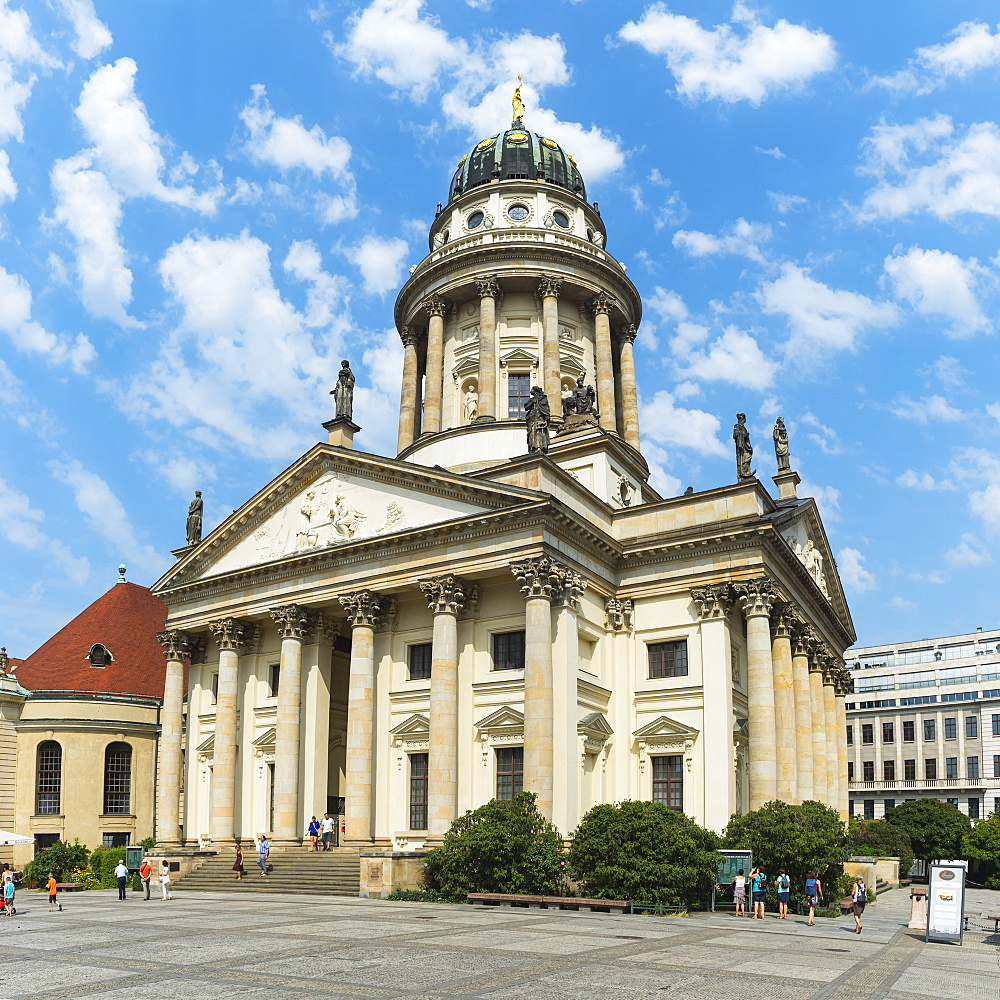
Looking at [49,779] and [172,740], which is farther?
[49,779]

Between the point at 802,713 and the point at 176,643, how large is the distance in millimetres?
28621

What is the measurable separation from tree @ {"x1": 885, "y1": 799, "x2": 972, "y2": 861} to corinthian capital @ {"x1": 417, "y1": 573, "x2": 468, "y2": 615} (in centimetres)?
4739

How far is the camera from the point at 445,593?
129ft

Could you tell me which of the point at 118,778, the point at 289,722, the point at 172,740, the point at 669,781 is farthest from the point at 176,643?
the point at 669,781

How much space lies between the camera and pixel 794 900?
113 feet

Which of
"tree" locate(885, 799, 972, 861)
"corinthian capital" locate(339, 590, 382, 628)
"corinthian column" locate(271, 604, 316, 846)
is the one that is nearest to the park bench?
"corinthian column" locate(271, 604, 316, 846)

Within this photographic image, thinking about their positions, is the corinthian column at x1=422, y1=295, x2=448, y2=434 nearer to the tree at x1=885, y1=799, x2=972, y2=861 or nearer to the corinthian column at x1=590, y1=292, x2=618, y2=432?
the corinthian column at x1=590, y1=292, x2=618, y2=432

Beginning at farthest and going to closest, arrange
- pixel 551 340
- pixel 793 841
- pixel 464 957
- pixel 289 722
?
1. pixel 551 340
2. pixel 289 722
3. pixel 793 841
4. pixel 464 957

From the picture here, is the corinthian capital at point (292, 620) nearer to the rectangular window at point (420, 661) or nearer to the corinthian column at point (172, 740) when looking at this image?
the rectangular window at point (420, 661)

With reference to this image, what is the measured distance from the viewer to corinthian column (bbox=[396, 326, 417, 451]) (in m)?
59.4

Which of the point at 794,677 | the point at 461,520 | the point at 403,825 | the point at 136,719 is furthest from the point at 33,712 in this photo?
the point at 794,677

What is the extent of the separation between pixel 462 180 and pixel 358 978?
54.9 meters

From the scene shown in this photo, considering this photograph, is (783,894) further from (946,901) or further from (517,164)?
(517,164)

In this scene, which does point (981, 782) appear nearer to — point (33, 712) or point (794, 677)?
point (794, 677)
